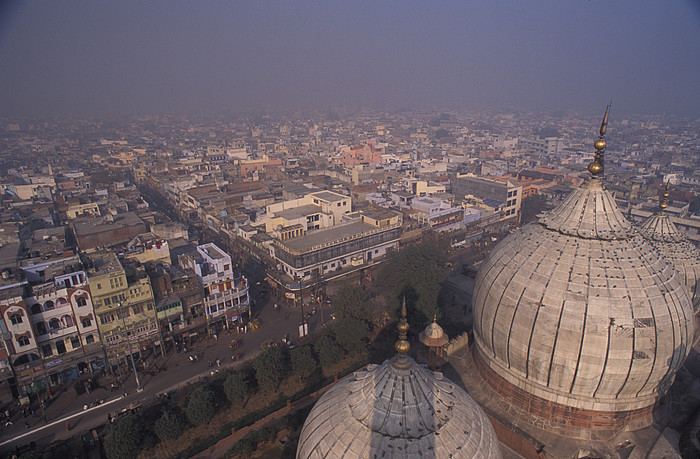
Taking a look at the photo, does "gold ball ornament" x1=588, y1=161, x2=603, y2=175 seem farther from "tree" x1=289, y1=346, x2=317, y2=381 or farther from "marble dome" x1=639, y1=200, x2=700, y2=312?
"tree" x1=289, y1=346, x2=317, y2=381

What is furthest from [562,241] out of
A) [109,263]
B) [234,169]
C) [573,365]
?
[234,169]

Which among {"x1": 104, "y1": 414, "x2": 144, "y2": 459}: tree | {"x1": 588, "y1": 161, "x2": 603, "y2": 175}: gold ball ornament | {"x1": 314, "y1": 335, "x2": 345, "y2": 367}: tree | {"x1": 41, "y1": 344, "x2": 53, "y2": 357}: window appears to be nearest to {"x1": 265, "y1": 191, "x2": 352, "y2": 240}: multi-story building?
{"x1": 314, "y1": 335, "x2": 345, "y2": 367}: tree

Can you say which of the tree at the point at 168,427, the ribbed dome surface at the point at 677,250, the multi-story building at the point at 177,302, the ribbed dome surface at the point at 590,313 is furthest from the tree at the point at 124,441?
A: the ribbed dome surface at the point at 677,250

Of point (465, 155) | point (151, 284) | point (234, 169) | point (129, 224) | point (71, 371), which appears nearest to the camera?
point (71, 371)

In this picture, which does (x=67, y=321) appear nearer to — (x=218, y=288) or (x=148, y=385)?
(x=148, y=385)

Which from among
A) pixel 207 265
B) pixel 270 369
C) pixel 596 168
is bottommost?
pixel 270 369

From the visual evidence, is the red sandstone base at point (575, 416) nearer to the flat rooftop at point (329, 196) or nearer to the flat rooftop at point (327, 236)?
the flat rooftop at point (327, 236)

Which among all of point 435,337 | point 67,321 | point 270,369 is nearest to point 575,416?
point 435,337

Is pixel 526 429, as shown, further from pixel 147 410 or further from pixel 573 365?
pixel 147 410
